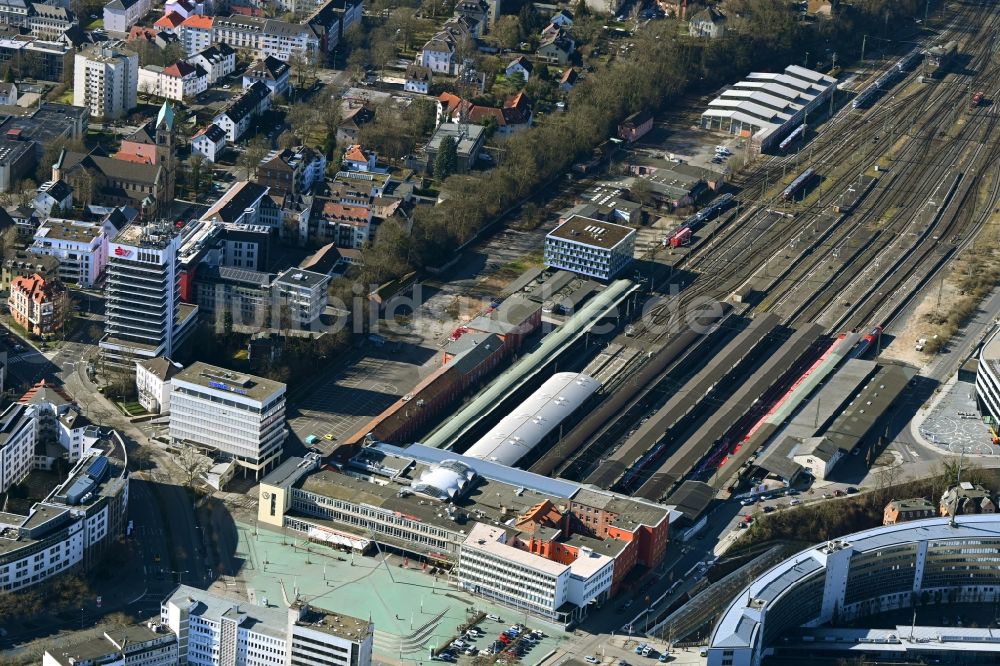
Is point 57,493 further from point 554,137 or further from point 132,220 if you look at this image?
point 554,137

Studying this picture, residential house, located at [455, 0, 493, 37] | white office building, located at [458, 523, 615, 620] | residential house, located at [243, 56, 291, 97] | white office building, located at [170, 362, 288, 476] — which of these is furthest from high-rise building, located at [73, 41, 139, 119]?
white office building, located at [458, 523, 615, 620]

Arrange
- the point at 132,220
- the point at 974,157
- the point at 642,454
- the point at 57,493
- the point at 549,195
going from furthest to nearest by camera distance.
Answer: the point at 974,157 → the point at 549,195 → the point at 132,220 → the point at 642,454 → the point at 57,493

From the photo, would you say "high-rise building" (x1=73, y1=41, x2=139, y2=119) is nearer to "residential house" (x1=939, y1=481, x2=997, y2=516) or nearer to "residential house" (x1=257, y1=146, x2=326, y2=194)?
"residential house" (x1=257, y1=146, x2=326, y2=194)

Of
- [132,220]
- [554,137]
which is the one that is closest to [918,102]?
[554,137]

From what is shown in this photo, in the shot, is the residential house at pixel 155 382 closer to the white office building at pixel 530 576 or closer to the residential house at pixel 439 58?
the white office building at pixel 530 576

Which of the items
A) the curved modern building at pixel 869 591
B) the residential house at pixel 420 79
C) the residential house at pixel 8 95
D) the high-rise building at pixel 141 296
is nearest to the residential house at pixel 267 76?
the residential house at pixel 420 79

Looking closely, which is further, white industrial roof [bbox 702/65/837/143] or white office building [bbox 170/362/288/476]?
white industrial roof [bbox 702/65/837/143]

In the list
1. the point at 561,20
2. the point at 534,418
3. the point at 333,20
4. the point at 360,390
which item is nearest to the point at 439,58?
the point at 333,20

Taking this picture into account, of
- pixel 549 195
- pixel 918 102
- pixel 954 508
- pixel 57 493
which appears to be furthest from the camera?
pixel 918 102
